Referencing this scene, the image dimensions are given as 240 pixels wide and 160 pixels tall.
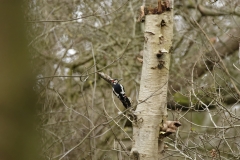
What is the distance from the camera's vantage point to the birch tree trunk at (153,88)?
13.3ft

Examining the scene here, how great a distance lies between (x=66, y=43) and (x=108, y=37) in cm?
76

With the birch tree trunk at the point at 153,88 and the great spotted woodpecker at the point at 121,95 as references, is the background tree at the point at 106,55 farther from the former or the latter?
the birch tree trunk at the point at 153,88

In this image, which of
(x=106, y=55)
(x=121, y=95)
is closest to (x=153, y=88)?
(x=121, y=95)

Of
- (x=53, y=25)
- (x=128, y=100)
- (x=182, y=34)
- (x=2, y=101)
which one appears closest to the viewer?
(x=2, y=101)

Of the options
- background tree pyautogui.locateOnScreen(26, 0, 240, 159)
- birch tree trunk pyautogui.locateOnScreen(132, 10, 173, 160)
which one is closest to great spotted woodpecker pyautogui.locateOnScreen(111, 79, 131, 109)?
birch tree trunk pyautogui.locateOnScreen(132, 10, 173, 160)

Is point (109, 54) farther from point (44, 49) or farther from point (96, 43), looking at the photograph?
point (44, 49)

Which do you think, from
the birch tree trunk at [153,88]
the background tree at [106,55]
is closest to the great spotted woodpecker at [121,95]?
the birch tree trunk at [153,88]

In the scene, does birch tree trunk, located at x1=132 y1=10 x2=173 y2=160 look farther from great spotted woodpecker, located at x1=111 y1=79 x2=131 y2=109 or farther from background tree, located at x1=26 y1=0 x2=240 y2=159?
background tree, located at x1=26 y1=0 x2=240 y2=159

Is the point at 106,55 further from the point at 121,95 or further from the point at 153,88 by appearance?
the point at 153,88

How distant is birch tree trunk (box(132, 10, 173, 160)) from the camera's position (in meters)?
4.05

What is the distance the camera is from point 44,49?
22.5 ft

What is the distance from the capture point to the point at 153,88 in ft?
13.4

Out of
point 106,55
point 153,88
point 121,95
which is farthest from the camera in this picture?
point 106,55

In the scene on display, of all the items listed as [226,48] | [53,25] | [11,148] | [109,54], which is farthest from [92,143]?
[11,148]
